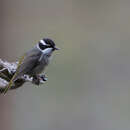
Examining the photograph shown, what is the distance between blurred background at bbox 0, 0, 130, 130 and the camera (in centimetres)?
466

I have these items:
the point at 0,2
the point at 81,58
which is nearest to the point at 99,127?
the point at 81,58

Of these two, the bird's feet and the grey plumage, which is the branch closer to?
the bird's feet

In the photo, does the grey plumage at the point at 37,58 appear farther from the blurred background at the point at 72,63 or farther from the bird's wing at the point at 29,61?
the blurred background at the point at 72,63

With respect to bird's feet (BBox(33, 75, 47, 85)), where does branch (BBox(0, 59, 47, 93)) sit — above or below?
above

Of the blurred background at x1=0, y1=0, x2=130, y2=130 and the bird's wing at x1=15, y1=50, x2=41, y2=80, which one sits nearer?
the bird's wing at x1=15, y1=50, x2=41, y2=80

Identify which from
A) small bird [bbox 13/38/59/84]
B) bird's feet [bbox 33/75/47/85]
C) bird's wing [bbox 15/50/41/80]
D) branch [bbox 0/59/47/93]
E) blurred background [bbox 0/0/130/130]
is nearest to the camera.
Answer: branch [bbox 0/59/47/93]

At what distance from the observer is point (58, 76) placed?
193 inches

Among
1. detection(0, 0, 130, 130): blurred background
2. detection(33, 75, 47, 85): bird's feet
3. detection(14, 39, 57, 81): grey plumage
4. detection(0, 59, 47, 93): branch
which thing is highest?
detection(0, 59, 47, 93): branch

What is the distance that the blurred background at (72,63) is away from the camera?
15.3ft

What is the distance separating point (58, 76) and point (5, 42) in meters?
0.86

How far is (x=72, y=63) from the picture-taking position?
5125mm

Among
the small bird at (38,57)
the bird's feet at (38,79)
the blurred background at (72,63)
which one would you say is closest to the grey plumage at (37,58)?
the small bird at (38,57)

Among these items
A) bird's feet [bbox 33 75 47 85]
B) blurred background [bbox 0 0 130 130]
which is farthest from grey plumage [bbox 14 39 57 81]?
blurred background [bbox 0 0 130 130]

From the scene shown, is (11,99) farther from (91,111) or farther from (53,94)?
(91,111)
